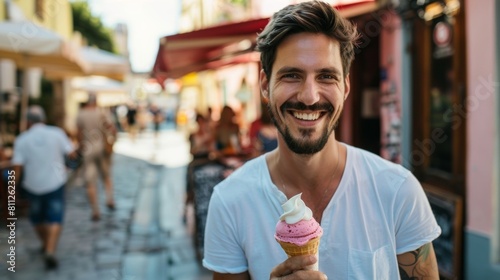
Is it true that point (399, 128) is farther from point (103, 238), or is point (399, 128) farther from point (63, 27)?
point (63, 27)

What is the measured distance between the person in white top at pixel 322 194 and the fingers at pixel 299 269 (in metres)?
0.10

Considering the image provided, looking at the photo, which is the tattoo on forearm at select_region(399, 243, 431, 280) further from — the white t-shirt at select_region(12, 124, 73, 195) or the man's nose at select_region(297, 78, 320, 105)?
the white t-shirt at select_region(12, 124, 73, 195)

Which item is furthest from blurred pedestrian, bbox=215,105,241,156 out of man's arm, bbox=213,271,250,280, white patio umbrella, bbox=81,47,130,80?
man's arm, bbox=213,271,250,280

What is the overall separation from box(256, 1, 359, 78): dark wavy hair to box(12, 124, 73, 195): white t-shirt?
16.8ft

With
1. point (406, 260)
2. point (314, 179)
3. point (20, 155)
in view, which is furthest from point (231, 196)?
point (20, 155)

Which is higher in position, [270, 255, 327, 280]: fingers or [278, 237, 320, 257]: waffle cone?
[278, 237, 320, 257]: waffle cone

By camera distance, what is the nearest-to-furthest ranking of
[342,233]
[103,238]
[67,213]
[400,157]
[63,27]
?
1. [342,233]
2. [400,157]
3. [103,238]
4. [67,213]
5. [63,27]

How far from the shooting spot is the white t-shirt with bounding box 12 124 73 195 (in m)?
6.01

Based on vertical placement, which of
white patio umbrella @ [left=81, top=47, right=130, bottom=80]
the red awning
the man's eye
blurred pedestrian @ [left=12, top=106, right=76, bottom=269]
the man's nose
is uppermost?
white patio umbrella @ [left=81, top=47, right=130, bottom=80]

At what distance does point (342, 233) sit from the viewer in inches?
63.0

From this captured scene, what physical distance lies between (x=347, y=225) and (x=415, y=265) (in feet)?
1.00

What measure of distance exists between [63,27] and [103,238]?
15668mm

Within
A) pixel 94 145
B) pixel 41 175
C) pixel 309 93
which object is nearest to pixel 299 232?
pixel 309 93

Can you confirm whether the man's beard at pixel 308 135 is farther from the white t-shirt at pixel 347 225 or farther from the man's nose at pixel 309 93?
the white t-shirt at pixel 347 225
